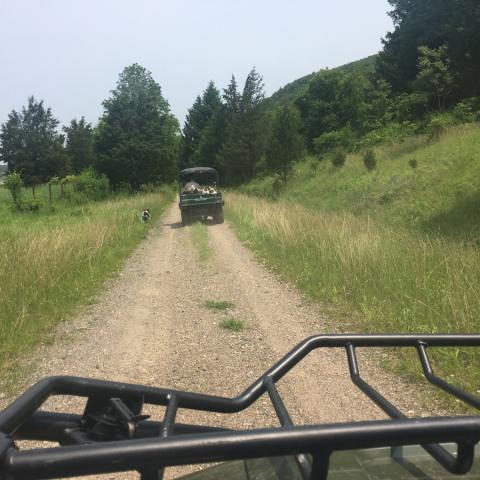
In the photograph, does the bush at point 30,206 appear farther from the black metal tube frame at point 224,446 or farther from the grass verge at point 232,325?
the black metal tube frame at point 224,446

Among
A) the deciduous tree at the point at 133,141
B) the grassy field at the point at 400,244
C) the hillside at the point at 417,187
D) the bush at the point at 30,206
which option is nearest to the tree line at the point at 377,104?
the hillside at the point at 417,187

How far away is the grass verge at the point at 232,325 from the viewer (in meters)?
5.91

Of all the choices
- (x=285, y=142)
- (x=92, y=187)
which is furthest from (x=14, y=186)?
(x=285, y=142)

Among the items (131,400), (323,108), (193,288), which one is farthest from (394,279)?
(323,108)

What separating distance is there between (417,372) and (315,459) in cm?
364

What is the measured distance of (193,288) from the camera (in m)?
8.24

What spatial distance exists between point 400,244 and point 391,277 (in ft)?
5.63

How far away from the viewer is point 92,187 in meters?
37.2

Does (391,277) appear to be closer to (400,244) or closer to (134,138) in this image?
(400,244)

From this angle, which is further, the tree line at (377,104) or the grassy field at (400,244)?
the tree line at (377,104)

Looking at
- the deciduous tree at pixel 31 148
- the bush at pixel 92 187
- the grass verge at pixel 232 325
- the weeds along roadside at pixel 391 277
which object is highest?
the deciduous tree at pixel 31 148

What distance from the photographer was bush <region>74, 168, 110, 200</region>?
36.2 metres

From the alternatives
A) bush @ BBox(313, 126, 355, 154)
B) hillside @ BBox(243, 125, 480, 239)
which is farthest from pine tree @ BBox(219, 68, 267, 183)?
hillside @ BBox(243, 125, 480, 239)

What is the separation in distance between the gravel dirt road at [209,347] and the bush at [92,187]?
2862 centimetres
